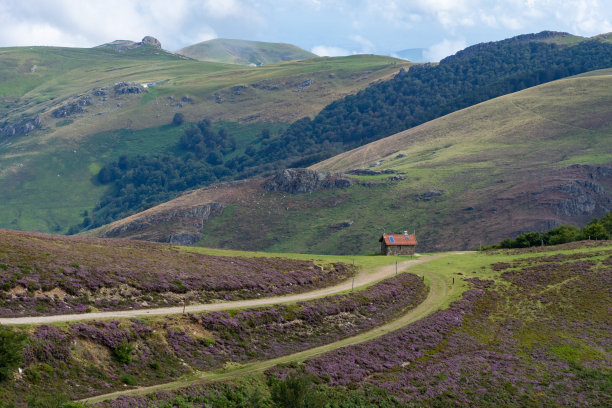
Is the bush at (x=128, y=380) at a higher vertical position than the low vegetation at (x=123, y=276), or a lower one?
lower

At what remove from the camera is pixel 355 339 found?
2151 inches

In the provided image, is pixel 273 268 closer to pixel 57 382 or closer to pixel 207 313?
pixel 207 313

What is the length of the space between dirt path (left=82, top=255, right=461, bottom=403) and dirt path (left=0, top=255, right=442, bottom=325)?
1.34 m

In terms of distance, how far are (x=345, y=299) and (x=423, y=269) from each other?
2796cm

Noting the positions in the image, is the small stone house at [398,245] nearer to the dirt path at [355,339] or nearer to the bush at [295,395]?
the dirt path at [355,339]

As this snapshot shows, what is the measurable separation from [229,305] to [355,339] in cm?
1291

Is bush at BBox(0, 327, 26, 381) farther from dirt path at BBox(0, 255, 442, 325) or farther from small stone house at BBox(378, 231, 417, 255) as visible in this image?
small stone house at BBox(378, 231, 417, 255)

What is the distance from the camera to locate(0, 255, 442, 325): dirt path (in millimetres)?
41750

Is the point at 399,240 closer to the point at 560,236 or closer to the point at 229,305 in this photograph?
the point at 560,236

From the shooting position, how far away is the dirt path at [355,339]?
124 feet

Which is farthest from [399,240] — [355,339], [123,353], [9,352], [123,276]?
[9,352]

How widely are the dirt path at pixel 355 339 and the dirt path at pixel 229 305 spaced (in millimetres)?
1343

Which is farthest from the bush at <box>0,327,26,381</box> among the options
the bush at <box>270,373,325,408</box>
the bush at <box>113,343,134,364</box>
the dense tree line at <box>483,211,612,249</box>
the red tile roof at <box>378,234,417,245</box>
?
the dense tree line at <box>483,211,612,249</box>

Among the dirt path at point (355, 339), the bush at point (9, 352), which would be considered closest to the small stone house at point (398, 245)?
the dirt path at point (355, 339)
